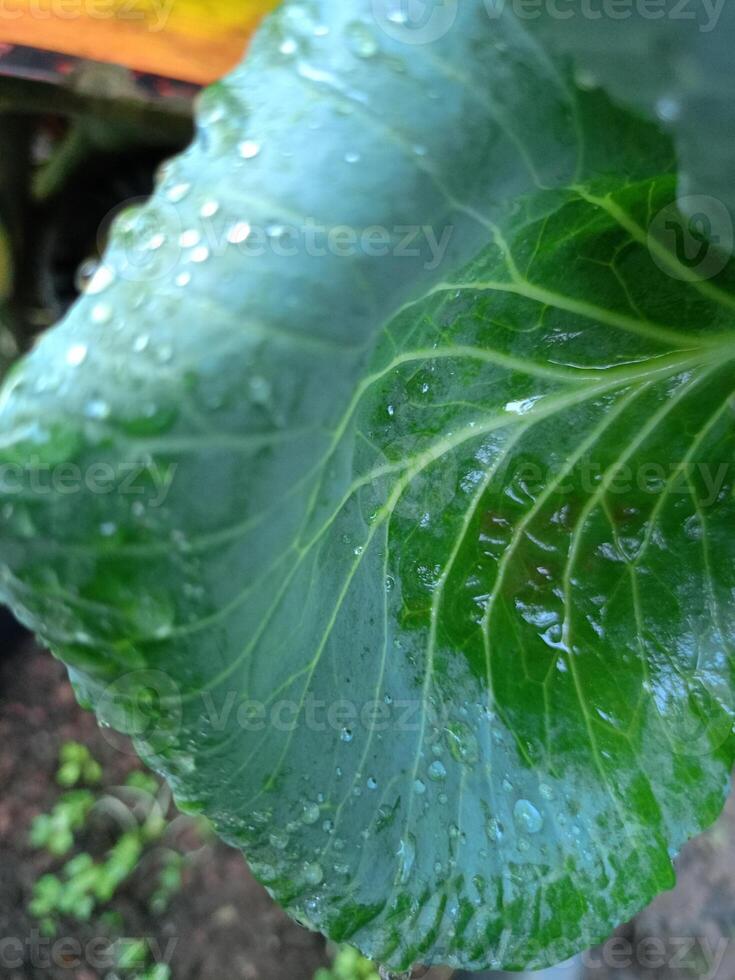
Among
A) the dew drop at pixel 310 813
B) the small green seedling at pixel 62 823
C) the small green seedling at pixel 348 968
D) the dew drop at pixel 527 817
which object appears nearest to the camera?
the dew drop at pixel 310 813

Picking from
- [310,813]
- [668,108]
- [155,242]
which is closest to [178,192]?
[155,242]

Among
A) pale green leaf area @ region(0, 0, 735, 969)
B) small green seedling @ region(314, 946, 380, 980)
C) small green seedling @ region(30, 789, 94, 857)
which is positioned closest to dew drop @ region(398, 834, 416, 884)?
pale green leaf area @ region(0, 0, 735, 969)

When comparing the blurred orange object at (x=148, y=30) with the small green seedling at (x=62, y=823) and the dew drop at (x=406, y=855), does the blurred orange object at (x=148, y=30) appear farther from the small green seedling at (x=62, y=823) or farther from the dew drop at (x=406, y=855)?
the small green seedling at (x=62, y=823)

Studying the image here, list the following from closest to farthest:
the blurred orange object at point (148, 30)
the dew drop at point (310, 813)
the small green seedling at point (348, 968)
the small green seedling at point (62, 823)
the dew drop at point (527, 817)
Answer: the dew drop at point (310, 813) < the dew drop at point (527, 817) < the blurred orange object at point (148, 30) < the small green seedling at point (348, 968) < the small green seedling at point (62, 823)

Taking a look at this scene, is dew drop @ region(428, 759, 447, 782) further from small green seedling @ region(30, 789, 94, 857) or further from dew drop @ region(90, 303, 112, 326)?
small green seedling @ region(30, 789, 94, 857)

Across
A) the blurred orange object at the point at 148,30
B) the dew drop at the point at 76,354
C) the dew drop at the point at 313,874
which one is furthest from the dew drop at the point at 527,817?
the blurred orange object at the point at 148,30

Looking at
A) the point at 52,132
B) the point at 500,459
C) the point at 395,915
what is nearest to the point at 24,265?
the point at 52,132
